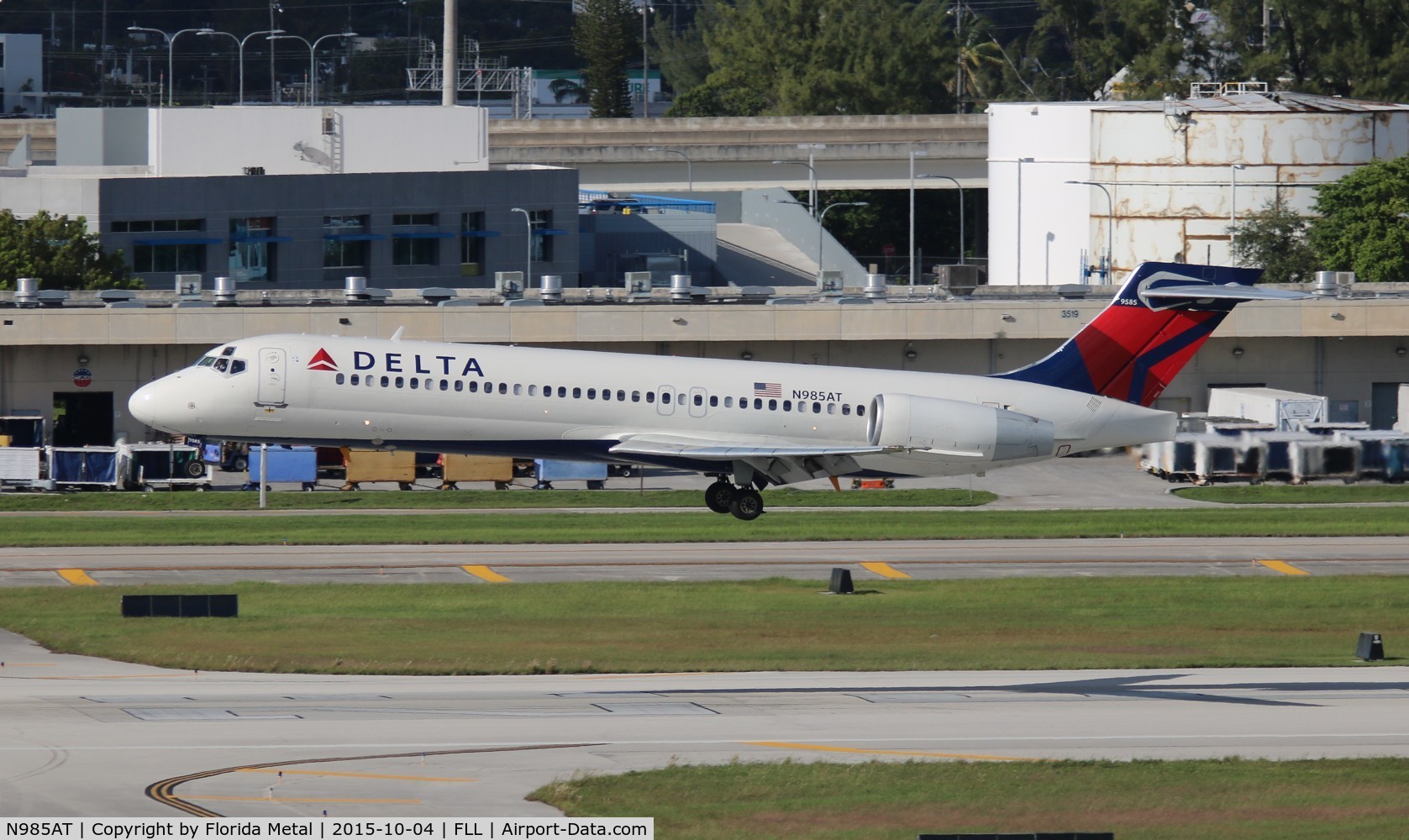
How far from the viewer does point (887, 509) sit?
73.1 metres

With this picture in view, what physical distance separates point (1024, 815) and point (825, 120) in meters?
126

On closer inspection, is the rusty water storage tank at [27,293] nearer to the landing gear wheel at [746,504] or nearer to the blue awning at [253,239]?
the blue awning at [253,239]

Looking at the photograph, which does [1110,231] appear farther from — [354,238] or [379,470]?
[379,470]

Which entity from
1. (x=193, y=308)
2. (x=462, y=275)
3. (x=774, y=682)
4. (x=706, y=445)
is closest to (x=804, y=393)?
(x=706, y=445)

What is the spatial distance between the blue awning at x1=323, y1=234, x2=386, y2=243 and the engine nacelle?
76.3 m

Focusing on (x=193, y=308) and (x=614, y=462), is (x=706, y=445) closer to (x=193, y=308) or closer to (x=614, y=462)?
(x=614, y=462)

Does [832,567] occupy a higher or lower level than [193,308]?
lower

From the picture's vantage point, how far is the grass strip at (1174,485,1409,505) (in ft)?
246

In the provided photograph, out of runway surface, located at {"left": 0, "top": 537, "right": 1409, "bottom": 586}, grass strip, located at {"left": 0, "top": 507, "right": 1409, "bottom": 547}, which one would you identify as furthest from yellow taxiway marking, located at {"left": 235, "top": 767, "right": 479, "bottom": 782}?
grass strip, located at {"left": 0, "top": 507, "right": 1409, "bottom": 547}

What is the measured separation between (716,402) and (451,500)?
109 feet

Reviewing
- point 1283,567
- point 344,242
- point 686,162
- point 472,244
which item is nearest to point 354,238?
point 344,242

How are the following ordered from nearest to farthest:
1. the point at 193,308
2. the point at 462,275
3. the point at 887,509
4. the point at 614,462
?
1. the point at 614,462
2. the point at 887,509
3. the point at 193,308
4. the point at 462,275

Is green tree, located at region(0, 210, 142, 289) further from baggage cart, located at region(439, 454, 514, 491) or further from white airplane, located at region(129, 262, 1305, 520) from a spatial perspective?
white airplane, located at region(129, 262, 1305, 520)

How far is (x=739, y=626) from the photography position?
4778 centimetres
